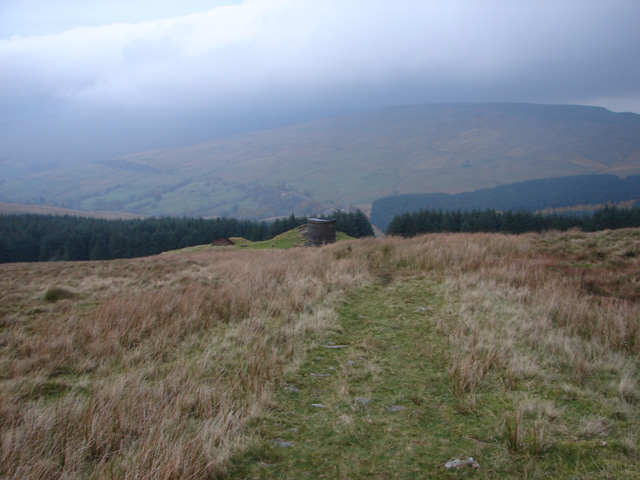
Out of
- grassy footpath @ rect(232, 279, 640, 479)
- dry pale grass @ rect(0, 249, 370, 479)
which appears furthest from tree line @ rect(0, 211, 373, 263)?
grassy footpath @ rect(232, 279, 640, 479)

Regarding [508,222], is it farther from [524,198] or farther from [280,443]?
[524,198]

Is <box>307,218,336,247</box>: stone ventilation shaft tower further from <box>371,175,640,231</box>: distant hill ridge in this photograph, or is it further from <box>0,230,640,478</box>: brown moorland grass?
<box>371,175,640,231</box>: distant hill ridge

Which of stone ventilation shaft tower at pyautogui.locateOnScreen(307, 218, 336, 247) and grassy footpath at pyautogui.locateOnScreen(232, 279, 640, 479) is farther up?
stone ventilation shaft tower at pyautogui.locateOnScreen(307, 218, 336, 247)

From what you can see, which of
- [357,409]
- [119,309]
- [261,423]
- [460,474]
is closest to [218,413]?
[261,423]

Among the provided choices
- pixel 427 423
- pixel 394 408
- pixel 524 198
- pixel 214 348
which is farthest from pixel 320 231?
pixel 524 198

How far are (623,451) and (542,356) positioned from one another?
1.99 m

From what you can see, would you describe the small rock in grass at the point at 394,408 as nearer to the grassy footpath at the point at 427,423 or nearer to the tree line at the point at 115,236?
the grassy footpath at the point at 427,423

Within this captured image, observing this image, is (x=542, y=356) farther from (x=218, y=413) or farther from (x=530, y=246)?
(x=530, y=246)

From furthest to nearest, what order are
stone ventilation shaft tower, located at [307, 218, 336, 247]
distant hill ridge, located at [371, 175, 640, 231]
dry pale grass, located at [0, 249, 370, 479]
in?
1. distant hill ridge, located at [371, 175, 640, 231]
2. stone ventilation shaft tower, located at [307, 218, 336, 247]
3. dry pale grass, located at [0, 249, 370, 479]

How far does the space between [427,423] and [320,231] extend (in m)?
21.9

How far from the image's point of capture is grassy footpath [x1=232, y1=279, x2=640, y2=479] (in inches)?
111

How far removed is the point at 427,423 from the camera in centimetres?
348

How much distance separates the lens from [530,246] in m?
12.6

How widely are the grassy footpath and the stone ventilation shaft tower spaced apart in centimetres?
1991
